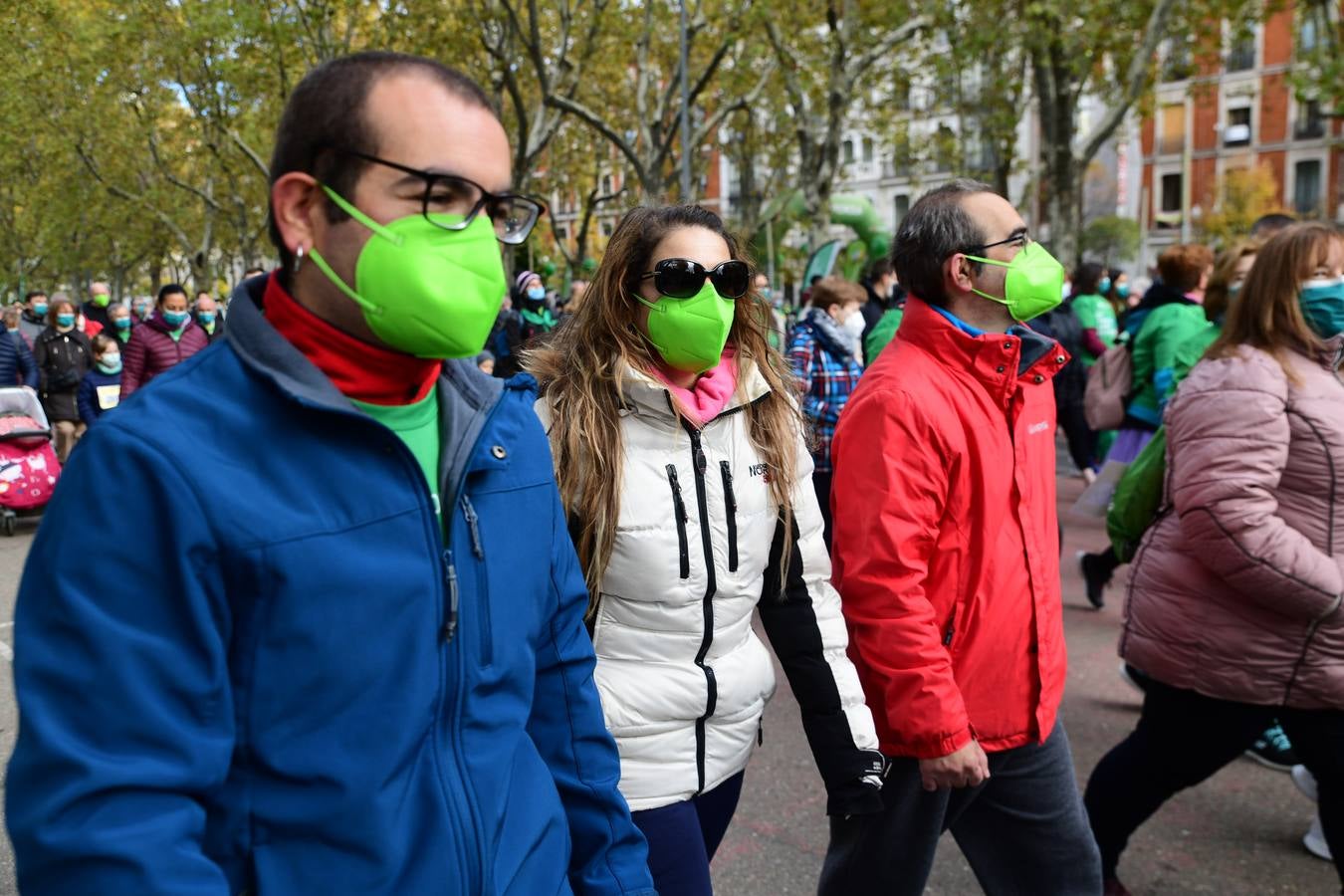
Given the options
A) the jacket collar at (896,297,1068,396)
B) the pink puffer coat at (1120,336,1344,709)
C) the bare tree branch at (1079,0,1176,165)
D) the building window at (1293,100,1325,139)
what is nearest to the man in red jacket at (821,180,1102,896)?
the jacket collar at (896,297,1068,396)

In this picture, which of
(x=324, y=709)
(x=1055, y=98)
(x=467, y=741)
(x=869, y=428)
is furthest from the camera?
(x=1055, y=98)

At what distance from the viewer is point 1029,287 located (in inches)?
105

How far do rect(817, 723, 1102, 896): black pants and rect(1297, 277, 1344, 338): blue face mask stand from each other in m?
1.35

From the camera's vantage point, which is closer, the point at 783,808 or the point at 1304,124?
the point at 783,808

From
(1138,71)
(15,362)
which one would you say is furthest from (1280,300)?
(1138,71)

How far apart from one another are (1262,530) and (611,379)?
5.49 ft

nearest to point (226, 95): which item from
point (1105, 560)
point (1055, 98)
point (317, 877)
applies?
point (1055, 98)

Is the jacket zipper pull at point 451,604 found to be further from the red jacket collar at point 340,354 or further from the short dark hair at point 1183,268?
the short dark hair at point 1183,268

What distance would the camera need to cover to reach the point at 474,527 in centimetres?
145

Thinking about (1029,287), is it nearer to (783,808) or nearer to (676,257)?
(676,257)

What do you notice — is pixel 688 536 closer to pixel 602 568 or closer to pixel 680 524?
pixel 680 524

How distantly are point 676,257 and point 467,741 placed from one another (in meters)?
1.36

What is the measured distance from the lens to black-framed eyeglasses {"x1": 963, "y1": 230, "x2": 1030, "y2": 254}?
2.68 metres

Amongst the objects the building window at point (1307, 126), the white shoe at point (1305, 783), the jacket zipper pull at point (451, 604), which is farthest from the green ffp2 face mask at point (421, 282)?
the building window at point (1307, 126)
